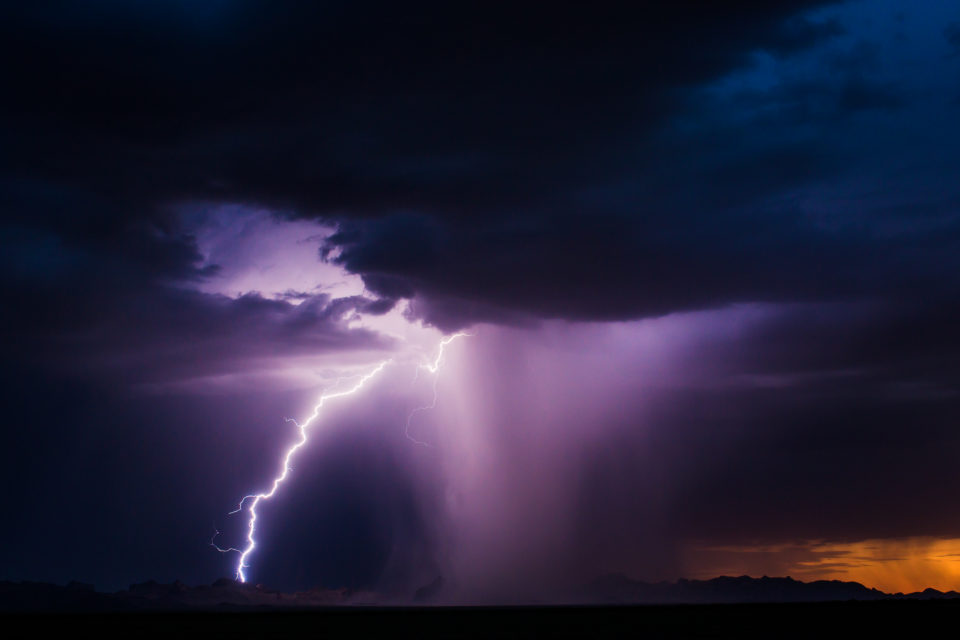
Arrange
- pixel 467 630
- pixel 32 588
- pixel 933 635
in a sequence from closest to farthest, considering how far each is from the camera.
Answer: pixel 933 635
pixel 467 630
pixel 32 588

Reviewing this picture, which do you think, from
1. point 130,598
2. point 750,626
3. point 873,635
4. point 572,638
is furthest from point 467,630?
point 130,598

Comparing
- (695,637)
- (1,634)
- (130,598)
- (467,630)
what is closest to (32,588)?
(130,598)

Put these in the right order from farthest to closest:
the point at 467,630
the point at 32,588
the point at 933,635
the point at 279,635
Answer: the point at 32,588
the point at 467,630
the point at 279,635
the point at 933,635

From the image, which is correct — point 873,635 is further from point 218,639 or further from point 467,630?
point 218,639

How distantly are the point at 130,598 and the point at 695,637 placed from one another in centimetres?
16942

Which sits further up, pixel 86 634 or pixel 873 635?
pixel 873 635

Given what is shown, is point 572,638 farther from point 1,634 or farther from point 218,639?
point 1,634

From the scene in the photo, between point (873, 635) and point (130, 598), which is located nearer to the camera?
point (873, 635)

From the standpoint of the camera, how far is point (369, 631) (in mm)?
56344

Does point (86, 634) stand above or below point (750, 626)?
below

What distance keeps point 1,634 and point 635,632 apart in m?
37.0

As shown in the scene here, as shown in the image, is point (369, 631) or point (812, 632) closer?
point (812, 632)

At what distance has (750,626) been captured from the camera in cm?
5950

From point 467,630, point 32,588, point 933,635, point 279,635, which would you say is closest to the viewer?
point 933,635
